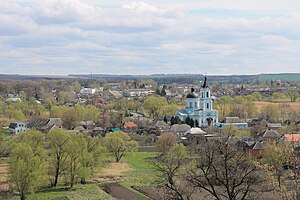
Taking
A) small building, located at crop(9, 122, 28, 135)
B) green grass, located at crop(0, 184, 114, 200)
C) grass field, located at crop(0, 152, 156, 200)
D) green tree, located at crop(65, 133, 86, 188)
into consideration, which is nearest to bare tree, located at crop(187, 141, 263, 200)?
grass field, located at crop(0, 152, 156, 200)

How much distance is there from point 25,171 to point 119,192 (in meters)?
5.39

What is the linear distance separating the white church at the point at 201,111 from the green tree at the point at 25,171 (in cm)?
3549

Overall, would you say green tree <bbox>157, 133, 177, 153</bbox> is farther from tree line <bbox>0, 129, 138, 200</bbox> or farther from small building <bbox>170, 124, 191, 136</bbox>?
small building <bbox>170, 124, 191, 136</bbox>

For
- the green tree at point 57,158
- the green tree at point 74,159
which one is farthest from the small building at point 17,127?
the green tree at point 74,159

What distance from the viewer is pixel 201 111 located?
58969mm

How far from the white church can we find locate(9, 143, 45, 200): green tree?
35493 mm

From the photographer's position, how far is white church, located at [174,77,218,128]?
58969mm

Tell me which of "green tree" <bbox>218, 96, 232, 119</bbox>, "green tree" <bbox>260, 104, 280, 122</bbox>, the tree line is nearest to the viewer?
the tree line

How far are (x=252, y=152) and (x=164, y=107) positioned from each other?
35632 millimetres

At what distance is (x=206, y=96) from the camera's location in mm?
60094

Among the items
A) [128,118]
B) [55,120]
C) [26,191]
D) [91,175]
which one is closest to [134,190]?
[91,175]

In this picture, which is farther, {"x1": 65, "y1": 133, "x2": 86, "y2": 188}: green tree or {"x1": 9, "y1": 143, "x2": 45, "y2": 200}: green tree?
{"x1": 65, "y1": 133, "x2": 86, "y2": 188}: green tree

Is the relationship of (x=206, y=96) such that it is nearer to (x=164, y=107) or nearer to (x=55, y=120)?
(x=164, y=107)

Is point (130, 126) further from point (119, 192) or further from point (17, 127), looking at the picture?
point (119, 192)
